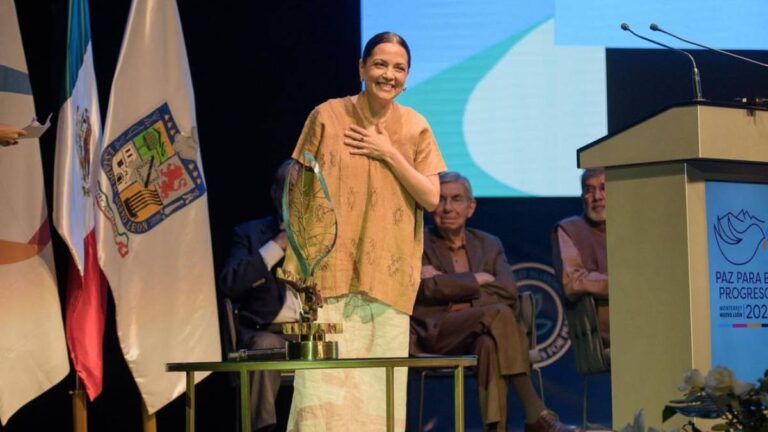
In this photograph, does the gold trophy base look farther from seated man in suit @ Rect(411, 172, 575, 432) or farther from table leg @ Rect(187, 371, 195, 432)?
seated man in suit @ Rect(411, 172, 575, 432)

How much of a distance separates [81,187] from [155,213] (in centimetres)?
34

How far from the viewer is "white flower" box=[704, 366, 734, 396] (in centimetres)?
129

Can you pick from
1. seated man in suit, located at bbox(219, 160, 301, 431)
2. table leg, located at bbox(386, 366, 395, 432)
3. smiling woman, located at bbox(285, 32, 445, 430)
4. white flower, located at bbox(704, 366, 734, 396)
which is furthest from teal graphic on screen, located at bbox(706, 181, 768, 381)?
seated man in suit, located at bbox(219, 160, 301, 431)

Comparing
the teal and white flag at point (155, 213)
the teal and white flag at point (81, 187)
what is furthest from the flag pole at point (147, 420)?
the teal and white flag at point (81, 187)

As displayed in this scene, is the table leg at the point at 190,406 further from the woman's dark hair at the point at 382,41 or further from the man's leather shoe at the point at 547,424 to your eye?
the man's leather shoe at the point at 547,424

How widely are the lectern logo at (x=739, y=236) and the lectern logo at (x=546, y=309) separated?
110 inches

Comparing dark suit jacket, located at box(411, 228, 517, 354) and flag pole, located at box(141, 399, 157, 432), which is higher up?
dark suit jacket, located at box(411, 228, 517, 354)

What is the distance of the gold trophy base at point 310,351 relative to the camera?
2.27m

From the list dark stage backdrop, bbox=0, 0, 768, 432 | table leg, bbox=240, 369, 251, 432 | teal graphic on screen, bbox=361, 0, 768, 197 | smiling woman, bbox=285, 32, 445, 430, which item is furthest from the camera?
teal graphic on screen, bbox=361, 0, 768, 197

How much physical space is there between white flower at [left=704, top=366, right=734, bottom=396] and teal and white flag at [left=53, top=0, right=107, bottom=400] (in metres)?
3.20

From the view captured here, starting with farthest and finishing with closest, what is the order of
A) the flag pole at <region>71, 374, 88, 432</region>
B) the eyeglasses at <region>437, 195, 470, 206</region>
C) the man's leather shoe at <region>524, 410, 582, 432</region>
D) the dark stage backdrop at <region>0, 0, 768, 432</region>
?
the dark stage backdrop at <region>0, 0, 768, 432</region> < the eyeglasses at <region>437, 195, 470, 206</region> < the man's leather shoe at <region>524, 410, 582, 432</region> < the flag pole at <region>71, 374, 88, 432</region>

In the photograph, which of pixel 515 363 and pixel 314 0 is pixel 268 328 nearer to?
pixel 515 363

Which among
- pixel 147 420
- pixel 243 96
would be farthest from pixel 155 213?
pixel 243 96

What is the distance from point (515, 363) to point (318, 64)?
173 cm
